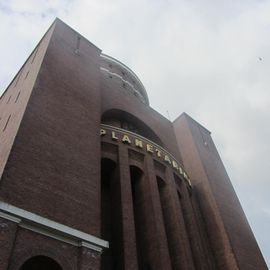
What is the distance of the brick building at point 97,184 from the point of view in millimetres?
10000

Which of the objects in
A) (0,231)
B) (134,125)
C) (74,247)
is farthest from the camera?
(134,125)

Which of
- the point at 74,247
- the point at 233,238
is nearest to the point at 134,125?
the point at 233,238

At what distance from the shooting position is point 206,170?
22.7m

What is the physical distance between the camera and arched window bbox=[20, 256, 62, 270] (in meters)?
9.36

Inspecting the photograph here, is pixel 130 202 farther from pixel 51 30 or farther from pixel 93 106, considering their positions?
pixel 51 30

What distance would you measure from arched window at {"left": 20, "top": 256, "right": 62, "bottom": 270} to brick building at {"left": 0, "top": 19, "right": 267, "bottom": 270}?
0.03m

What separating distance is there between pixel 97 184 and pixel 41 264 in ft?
12.8

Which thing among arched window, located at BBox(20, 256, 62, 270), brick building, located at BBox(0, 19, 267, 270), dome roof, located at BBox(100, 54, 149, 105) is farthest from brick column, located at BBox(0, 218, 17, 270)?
dome roof, located at BBox(100, 54, 149, 105)

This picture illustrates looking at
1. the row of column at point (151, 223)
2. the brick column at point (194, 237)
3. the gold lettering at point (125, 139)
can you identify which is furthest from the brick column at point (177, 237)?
the gold lettering at point (125, 139)

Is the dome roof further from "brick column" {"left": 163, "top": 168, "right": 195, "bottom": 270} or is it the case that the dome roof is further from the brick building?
"brick column" {"left": 163, "top": 168, "right": 195, "bottom": 270}

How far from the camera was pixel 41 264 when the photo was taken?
9547 millimetres

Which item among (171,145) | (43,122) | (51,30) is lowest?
(43,122)

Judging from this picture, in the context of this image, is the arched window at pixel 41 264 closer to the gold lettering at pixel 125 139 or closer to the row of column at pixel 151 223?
the row of column at pixel 151 223

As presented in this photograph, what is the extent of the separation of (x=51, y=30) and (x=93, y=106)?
634 cm
